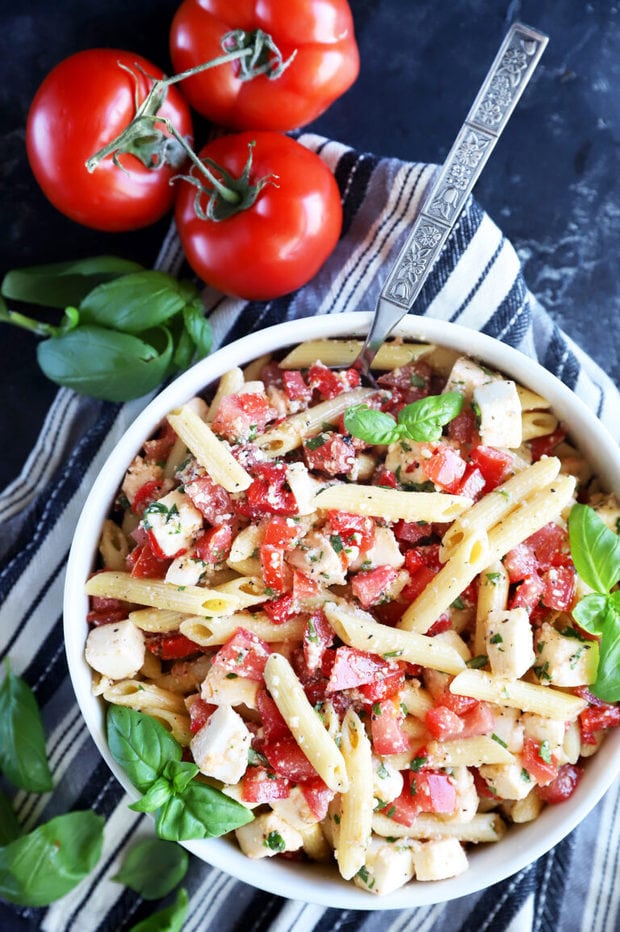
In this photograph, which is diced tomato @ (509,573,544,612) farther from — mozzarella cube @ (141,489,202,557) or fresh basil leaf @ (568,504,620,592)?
mozzarella cube @ (141,489,202,557)

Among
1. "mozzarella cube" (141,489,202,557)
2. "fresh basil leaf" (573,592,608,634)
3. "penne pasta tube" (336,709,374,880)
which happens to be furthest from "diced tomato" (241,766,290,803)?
"fresh basil leaf" (573,592,608,634)

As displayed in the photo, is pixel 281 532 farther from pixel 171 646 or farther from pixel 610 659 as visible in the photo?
pixel 610 659

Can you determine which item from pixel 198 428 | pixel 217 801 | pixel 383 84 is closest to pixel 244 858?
pixel 217 801

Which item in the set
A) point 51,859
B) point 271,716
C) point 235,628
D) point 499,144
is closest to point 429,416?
point 235,628

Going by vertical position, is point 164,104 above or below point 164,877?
above

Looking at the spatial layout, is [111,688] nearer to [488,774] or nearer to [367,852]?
[367,852]

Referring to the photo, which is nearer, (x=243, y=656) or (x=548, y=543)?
(x=243, y=656)
